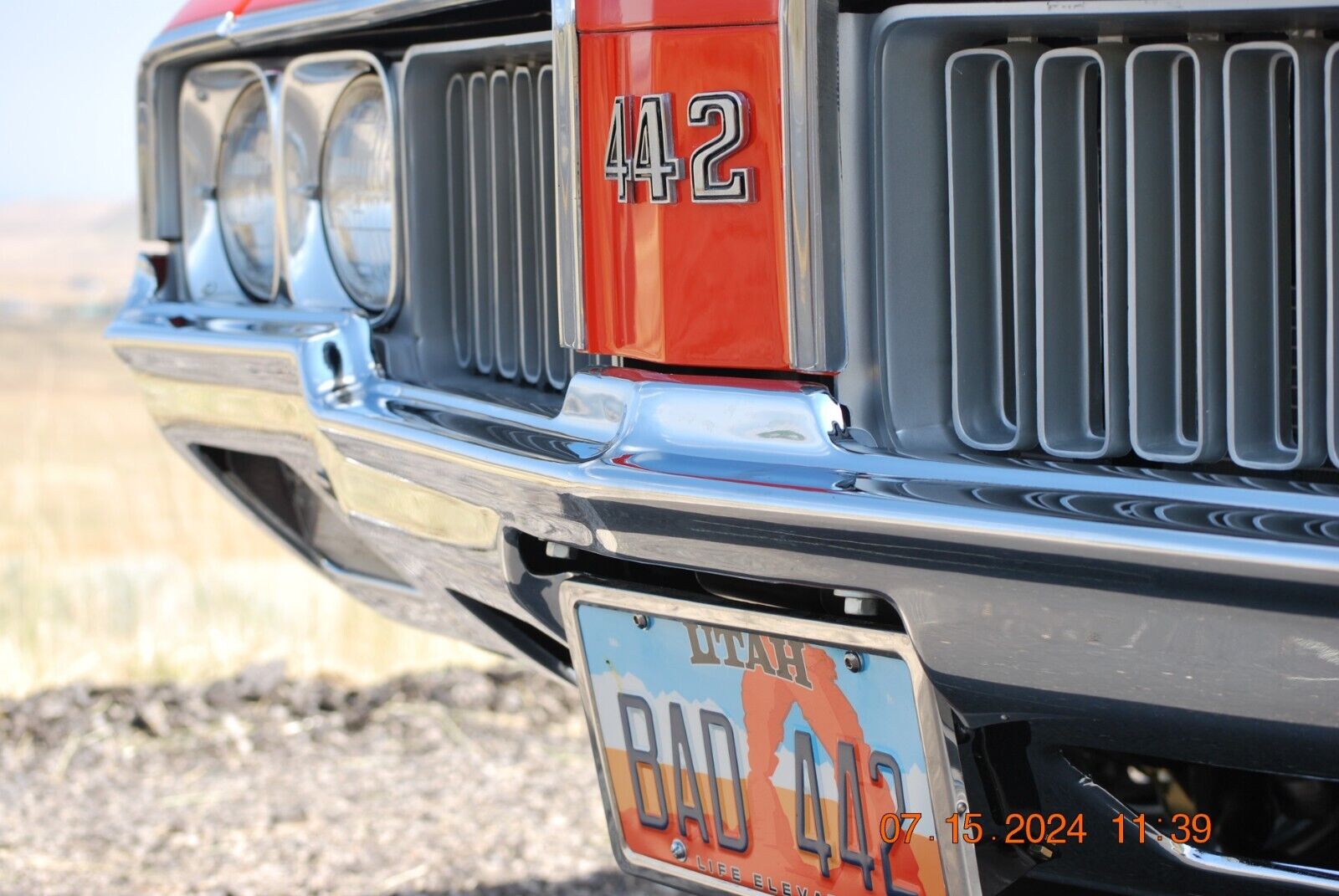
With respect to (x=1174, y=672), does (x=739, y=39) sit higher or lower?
higher

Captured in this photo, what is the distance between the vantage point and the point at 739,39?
4.05 ft

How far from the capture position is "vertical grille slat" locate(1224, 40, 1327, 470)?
112cm

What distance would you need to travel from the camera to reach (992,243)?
1.29 metres

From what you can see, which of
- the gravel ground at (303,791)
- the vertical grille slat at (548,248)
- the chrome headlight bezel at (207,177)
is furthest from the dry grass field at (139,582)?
the vertical grille slat at (548,248)

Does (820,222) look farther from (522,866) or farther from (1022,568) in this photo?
(522,866)

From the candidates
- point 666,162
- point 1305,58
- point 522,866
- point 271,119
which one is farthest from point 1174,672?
point 522,866

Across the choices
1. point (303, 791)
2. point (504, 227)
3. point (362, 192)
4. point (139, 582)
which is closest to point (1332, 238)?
point (504, 227)

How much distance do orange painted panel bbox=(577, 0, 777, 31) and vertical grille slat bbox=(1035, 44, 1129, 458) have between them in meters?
0.24

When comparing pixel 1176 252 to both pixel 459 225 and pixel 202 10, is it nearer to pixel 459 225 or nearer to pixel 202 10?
pixel 459 225

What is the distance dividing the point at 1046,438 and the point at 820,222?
0.27m

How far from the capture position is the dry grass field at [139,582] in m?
3.75

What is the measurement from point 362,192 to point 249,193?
29cm

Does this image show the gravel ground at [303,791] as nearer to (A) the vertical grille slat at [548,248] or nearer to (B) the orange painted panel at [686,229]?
(A) the vertical grille slat at [548,248]

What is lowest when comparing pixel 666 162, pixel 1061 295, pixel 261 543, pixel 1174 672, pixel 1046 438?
pixel 261 543
